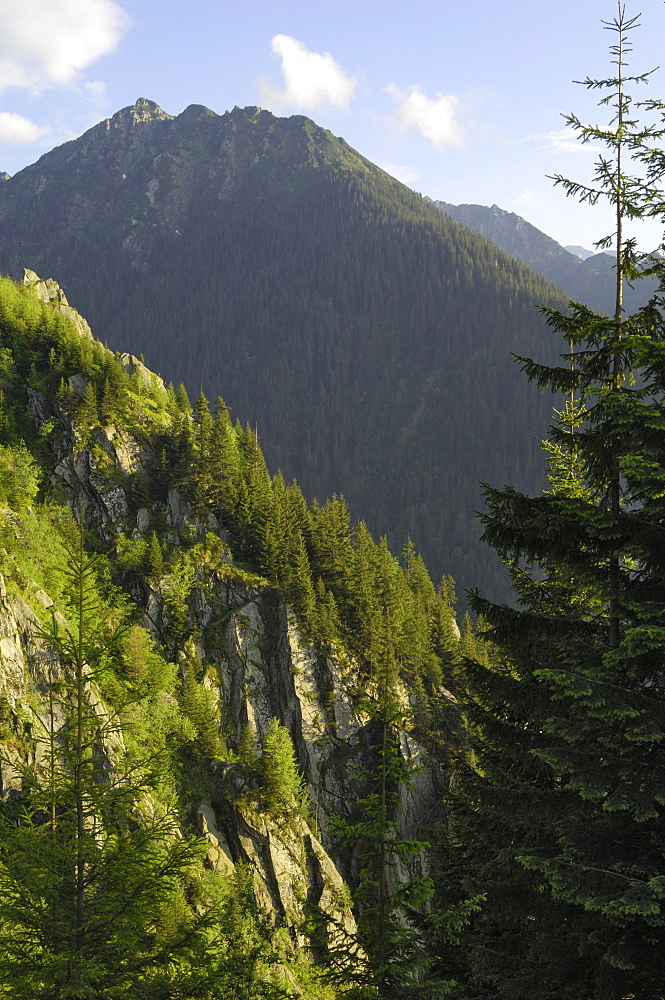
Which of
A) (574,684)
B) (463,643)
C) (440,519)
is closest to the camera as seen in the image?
(574,684)

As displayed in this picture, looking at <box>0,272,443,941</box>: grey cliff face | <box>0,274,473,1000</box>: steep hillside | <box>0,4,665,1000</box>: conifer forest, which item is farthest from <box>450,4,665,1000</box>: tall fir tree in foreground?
<box>0,272,443,941</box>: grey cliff face

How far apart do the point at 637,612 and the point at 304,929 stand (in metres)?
8.76

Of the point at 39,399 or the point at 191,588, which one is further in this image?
the point at 39,399

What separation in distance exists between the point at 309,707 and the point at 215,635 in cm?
1073

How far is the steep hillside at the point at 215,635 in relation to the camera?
115 ft

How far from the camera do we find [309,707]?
167ft

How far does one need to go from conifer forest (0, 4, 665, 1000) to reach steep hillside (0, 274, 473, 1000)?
0.26m

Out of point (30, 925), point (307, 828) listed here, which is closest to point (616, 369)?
point (30, 925)

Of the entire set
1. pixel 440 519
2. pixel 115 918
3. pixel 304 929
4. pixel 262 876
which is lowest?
pixel 262 876

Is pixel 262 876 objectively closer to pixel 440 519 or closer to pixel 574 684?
pixel 574 684

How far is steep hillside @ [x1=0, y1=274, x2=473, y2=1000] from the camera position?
115 feet

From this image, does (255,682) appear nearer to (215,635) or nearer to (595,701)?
(215,635)

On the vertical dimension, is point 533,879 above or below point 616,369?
below

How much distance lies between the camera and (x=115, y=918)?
10.3 m
